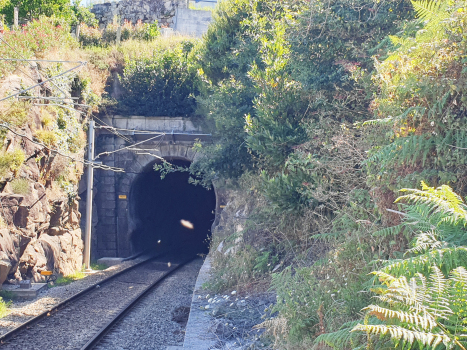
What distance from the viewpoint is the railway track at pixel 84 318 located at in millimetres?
7781

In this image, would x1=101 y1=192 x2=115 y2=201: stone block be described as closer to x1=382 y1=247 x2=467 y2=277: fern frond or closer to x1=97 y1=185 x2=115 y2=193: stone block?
x1=97 y1=185 x2=115 y2=193: stone block

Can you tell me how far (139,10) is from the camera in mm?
33438

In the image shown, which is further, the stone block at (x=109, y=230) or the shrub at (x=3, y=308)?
the stone block at (x=109, y=230)

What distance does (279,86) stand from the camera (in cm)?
1038

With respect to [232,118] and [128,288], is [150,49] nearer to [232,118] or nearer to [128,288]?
[232,118]

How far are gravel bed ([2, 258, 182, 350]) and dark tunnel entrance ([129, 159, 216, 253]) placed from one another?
24.6 feet

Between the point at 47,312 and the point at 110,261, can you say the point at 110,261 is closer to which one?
the point at 110,261

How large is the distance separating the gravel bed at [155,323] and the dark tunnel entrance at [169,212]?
779 cm

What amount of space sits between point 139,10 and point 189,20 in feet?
13.9

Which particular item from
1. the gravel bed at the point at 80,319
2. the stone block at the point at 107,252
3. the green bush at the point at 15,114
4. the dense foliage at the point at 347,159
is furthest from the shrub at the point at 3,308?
the stone block at the point at 107,252

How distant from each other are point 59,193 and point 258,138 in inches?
332

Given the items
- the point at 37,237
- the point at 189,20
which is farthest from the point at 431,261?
the point at 189,20

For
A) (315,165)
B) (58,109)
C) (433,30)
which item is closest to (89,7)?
(58,109)

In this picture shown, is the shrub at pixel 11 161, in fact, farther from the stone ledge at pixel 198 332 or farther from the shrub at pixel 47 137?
the stone ledge at pixel 198 332
